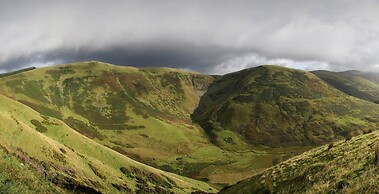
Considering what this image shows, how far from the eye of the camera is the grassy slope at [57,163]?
3875cm

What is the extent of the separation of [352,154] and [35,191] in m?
27.6

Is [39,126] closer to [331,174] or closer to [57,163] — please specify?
[57,163]

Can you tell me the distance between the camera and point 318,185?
23.6m

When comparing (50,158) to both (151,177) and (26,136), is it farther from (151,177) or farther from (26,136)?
(151,177)

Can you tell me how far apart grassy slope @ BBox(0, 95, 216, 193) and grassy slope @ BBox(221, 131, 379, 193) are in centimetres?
2167

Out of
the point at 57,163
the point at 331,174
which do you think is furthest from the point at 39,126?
the point at 331,174

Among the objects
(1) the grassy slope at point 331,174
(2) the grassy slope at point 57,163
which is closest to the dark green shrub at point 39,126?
(2) the grassy slope at point 57,163

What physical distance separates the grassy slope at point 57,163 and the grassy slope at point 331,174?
2167cm

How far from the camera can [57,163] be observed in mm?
58844

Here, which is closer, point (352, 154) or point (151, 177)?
point (352, 154)

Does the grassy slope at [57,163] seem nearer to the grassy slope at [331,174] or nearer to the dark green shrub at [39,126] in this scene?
the dark green shrub at [39,126]

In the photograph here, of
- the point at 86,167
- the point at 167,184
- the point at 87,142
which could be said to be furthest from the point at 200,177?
the point at 86,167

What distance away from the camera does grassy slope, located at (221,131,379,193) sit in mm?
20214

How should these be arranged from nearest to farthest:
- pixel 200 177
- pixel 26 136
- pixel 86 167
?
1. pixel 26 136
2. pixel 86 167
3. pixel 200 177
